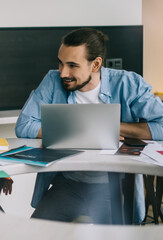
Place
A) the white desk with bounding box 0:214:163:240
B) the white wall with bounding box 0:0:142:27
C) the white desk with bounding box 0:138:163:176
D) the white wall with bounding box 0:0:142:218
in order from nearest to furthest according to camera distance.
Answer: the white desk with bounding box 0:214:163:240, the white desk with bounding box 0:138:163:176, the white wall with bounding box 0:0:142:218, the white wall with bounding box 0:0:142:27

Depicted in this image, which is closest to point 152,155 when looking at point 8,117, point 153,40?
point 8,117

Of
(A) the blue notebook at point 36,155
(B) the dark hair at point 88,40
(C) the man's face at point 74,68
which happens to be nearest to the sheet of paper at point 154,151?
(A) the blue notebook at point 36,155

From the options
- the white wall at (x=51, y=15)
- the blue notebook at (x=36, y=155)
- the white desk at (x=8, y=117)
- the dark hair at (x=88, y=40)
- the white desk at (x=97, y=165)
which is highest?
the white wall at (x=51, y=15)

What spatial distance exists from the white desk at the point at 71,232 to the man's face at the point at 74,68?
1.37 meters

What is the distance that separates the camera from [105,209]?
1.86 metres

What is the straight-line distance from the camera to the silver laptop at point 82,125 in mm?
1652

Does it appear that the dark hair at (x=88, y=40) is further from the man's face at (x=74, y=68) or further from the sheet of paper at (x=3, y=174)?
the sheet of paper at (x=3, y=174)

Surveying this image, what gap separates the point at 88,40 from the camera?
7.11 feet

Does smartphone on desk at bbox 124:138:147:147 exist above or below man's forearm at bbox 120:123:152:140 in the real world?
below

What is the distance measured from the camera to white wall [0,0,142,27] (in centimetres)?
336

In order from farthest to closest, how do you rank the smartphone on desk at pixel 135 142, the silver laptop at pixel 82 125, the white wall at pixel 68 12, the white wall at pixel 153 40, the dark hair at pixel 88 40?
the white wall at pixel 153 40 < the white wall at pixel 68 12 < the dark hair at pixel 88 40 < the smartphone on desk at pixel 135 142 < the silver laptop at pixel 82 125

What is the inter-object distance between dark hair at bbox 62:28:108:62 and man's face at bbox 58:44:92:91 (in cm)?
3

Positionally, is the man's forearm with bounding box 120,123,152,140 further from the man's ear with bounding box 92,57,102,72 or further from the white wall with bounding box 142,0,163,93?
the white wall with bounding box 142,0,163,93

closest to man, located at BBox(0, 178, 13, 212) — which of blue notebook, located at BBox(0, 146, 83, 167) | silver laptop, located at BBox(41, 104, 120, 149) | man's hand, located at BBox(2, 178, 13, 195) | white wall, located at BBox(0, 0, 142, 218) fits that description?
man's hand, located at BBox(2, 178, 13, 195)
